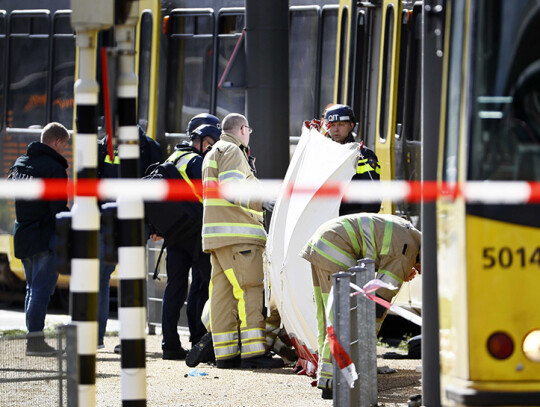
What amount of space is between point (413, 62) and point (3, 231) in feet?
18.6

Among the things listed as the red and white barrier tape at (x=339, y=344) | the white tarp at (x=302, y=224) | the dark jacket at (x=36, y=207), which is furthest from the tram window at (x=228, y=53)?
the red and white barrier tape at (x=339, y=344)

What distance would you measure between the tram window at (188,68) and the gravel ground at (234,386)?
3819 millimetres

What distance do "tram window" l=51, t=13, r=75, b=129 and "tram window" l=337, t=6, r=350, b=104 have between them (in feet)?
12.1

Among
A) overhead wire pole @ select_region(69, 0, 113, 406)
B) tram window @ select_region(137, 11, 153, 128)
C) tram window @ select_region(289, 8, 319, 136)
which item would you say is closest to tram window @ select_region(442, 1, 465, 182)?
overhead wire pole @ select_region(69, 0, 113, 406)

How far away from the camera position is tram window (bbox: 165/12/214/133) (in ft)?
43.8

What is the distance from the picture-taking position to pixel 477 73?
5090 millimetres

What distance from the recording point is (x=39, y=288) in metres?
10.3

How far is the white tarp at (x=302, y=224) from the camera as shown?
346 inches

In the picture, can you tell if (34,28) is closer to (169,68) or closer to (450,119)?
(169,68)

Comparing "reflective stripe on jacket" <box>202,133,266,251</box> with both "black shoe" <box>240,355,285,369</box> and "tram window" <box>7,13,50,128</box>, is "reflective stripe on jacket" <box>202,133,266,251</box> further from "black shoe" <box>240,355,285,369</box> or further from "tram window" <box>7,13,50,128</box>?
"tram window" <box>7,13,50,128</box>

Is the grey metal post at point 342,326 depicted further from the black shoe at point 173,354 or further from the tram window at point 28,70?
the tram window at point 28,70

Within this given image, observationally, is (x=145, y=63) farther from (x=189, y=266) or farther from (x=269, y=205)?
(x=269, y=205)

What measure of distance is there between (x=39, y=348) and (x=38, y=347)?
0.02 metres

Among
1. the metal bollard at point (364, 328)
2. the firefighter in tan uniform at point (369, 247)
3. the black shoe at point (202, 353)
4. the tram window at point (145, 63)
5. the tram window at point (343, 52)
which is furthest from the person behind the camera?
the tram window at point (145, 63)
